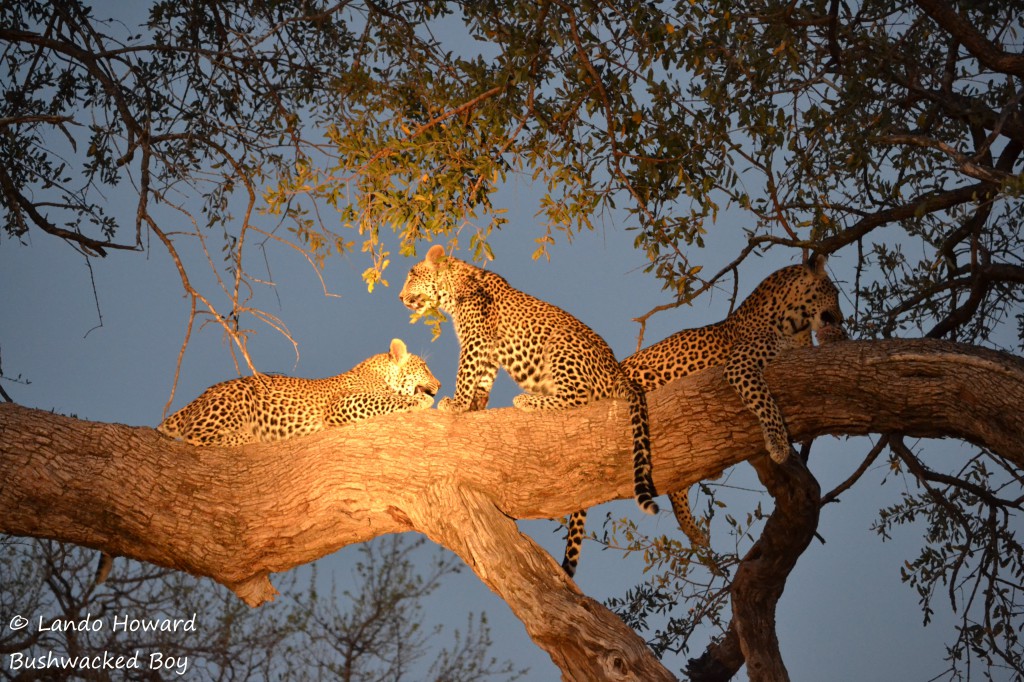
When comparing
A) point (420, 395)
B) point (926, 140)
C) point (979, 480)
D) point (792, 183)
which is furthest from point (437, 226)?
point (979, 480)

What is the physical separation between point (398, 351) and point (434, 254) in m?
1.20

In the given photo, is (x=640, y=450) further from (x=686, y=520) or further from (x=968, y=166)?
(x=968, y=166)

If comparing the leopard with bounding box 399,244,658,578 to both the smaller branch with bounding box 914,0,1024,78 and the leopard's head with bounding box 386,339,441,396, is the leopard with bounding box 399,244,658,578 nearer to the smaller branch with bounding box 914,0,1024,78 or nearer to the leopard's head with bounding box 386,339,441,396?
the leopard's head with bounding box 386,339,441,396

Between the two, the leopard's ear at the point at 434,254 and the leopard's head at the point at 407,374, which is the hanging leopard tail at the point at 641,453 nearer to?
the leopard's ear at the point at 434,254

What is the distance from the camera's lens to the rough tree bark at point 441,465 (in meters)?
6.64

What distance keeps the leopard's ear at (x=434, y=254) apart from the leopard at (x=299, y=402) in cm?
107

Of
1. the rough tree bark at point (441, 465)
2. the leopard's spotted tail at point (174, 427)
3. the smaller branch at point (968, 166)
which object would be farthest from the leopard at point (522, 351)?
the smaller branch at point (968, 166)

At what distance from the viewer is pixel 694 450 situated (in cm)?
695

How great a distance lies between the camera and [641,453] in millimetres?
6777

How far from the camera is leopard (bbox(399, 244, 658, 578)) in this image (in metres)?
7.33

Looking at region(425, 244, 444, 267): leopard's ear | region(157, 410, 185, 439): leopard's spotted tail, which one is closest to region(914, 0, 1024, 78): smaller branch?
region(425, 244, 444, 267): leopard's ear

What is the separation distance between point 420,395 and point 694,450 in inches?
107

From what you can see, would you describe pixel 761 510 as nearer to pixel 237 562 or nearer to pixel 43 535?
pixel 237 562

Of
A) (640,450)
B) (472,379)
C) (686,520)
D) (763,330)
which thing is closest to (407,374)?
(472,379)
